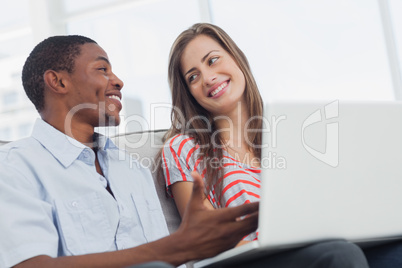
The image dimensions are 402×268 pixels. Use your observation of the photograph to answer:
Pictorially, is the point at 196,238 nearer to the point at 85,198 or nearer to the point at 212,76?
the point at 85,198

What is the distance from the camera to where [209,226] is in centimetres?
93

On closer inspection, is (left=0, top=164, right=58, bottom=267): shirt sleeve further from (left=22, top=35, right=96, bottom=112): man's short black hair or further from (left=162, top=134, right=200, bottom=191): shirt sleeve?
(left=162, top=134, right=200, bottom=191): shirt sleeve

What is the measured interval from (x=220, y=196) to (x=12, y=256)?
66 centimetres

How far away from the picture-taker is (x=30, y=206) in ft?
3.51

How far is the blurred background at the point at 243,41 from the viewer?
14.0 feet

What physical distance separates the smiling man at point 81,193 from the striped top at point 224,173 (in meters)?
0.09

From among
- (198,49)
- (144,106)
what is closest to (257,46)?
(144,106)

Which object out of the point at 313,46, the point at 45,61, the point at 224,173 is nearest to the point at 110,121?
the point at 45,61

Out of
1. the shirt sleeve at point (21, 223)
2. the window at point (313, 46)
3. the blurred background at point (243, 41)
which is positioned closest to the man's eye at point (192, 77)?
the shirt sleeve at point (21, 223)

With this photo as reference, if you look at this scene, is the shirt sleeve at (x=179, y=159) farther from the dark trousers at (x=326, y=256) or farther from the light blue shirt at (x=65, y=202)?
the dark trousers at (x=326, y=256)

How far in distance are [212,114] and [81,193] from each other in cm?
67

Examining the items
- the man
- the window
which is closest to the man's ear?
the man

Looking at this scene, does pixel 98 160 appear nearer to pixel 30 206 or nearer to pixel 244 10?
pixel 30 206

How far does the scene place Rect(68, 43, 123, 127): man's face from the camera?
135cm
